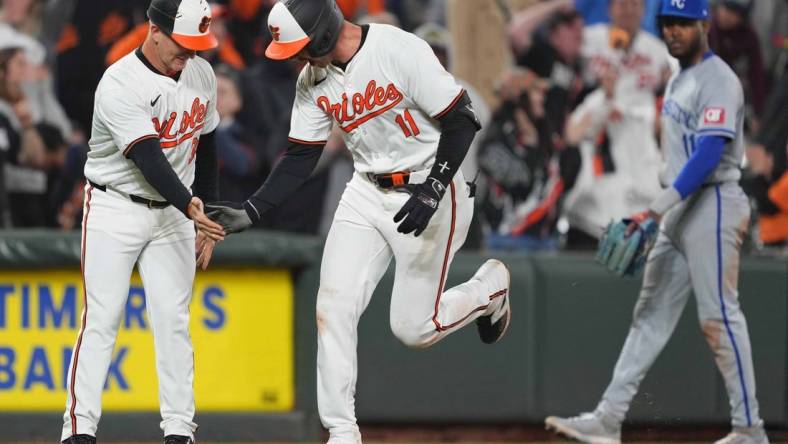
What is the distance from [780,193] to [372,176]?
3485mm

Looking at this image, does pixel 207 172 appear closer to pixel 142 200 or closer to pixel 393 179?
pixel 142 200

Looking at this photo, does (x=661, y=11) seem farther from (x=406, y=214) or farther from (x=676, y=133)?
(x=406, y=214)

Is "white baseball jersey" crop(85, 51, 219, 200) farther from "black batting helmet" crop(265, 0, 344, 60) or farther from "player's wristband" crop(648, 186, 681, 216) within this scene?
"player's wristband" crop(648, 186, 681, 216)

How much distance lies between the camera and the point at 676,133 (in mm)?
5602

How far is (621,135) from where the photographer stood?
25.3 ft

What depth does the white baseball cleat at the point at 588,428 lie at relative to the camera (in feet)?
18.5

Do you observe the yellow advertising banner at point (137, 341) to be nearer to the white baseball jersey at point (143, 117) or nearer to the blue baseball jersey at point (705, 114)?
the white baseball jersey at point (143, 117)

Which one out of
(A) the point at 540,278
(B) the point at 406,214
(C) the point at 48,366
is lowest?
(C) the point at 48,366

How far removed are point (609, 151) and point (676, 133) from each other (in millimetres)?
Answer: 2130

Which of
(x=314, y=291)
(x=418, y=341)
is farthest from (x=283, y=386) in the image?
(x=418, y=341)

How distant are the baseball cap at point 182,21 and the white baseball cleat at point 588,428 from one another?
7.65ft

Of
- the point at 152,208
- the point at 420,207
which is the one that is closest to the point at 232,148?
Answer: the point at 152,208

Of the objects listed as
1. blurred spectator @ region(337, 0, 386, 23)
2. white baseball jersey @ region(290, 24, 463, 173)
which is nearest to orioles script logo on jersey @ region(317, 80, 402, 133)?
white baseball jersey @ region(290, 24, 463, 173)

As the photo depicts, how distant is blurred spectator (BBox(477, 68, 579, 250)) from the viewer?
764cm
